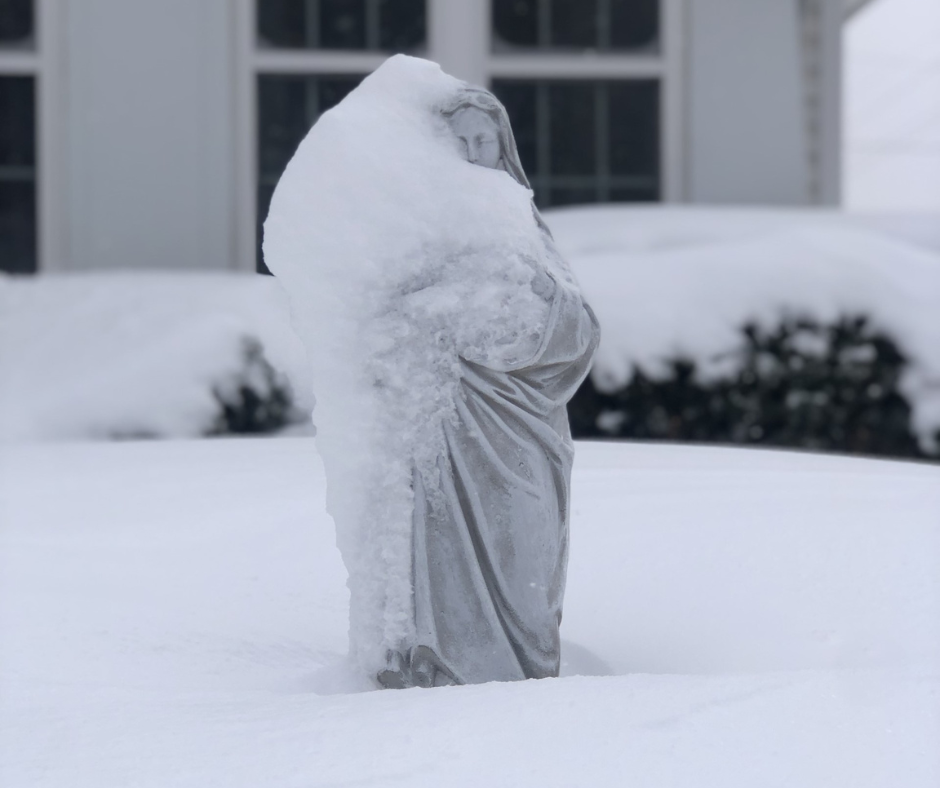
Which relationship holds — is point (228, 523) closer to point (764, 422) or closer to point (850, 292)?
point (764, 422)

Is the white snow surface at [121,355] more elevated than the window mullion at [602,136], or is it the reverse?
the window mullion at [602,136]

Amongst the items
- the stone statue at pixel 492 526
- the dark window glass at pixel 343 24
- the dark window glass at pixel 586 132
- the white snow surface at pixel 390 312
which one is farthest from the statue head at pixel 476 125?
the dark window glass at pixel 343 24

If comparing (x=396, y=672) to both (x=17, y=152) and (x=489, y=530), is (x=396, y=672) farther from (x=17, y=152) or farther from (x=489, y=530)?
(x=17, y=152)

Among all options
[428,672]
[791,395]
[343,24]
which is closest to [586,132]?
[343,24]

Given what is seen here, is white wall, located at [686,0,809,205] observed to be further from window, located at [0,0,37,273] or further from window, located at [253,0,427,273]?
window, located at [0,0,37,273]

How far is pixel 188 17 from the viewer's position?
6.79 meters

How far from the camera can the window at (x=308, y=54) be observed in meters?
7.02

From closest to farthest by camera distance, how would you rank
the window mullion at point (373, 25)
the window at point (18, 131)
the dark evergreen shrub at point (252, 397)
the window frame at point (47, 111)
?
1. the dark evergreen shrub at point (252, 397)
2. the window frame at point (47, 111)
3. the window at point (18, 131)
4. the window mullion at point (373, 25)

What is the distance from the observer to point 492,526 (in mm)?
2320

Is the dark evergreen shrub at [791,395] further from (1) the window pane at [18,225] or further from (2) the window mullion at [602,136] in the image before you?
(1) the window pane at [18,225]

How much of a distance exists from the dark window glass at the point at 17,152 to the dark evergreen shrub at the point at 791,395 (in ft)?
11.7

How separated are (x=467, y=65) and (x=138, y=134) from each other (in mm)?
1968

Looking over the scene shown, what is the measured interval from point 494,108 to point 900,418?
149 inches

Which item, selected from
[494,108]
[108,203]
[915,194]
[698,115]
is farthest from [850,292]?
[915,194]
